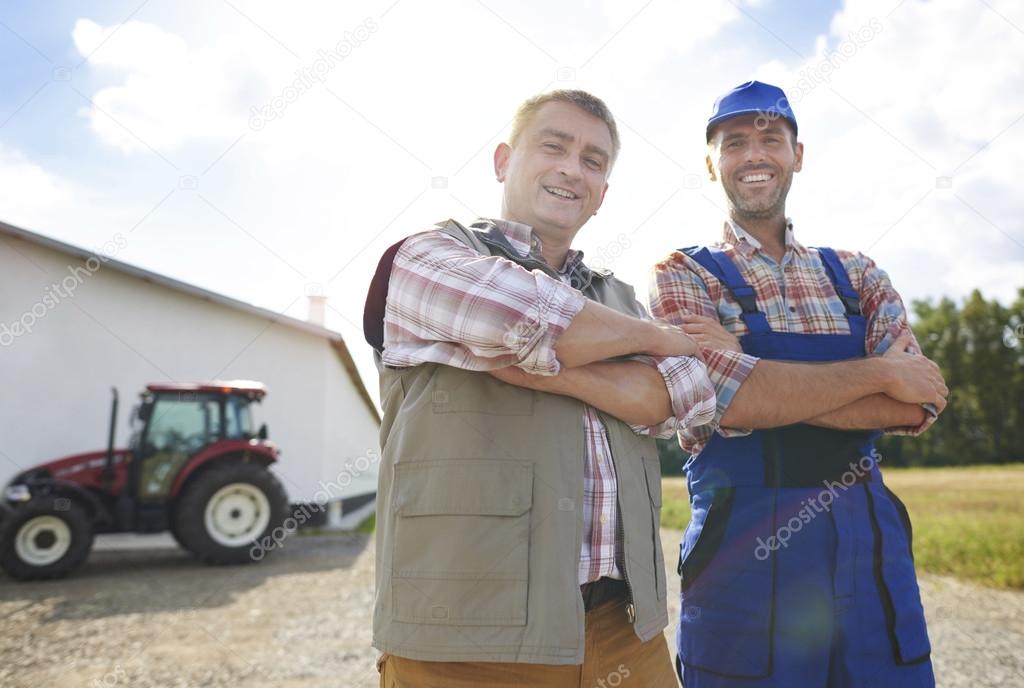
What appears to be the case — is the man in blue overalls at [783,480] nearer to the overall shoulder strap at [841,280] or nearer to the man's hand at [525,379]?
the overall shoulder strap at [841,280]

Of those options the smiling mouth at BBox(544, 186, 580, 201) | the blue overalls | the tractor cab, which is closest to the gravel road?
the tractor cab

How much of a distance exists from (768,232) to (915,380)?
59cm

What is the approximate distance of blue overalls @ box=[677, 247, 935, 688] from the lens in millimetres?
1586

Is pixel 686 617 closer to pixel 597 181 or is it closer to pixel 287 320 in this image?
pixel 597 181

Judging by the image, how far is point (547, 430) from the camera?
1370 millimetres

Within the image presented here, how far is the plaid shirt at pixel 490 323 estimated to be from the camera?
133 cm

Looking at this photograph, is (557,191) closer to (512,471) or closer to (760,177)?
(760,177)

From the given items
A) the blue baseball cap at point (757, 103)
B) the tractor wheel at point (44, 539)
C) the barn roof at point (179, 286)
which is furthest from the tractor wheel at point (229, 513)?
the blue baseball cap at point (757, 103)

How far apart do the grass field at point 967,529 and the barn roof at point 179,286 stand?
7.20 metres

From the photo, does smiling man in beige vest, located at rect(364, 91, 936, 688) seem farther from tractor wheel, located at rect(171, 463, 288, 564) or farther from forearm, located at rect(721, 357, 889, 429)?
tractor wheel, located at rect(171, 463, 288, 564)

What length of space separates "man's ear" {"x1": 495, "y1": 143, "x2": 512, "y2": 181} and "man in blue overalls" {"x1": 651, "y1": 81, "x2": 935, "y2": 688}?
0.53 meters

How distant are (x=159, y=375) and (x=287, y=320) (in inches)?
92.5

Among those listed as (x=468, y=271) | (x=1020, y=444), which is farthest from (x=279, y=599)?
(x=1020, y=444)

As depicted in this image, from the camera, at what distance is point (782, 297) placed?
1.88m
